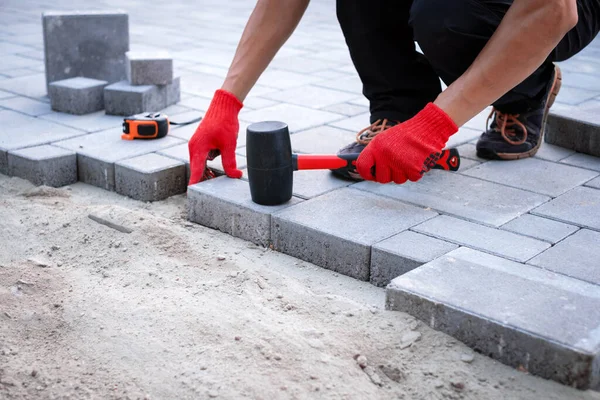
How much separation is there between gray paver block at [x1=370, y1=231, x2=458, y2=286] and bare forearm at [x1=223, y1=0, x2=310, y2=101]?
947 mm

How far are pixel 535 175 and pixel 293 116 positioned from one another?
1.44 metres

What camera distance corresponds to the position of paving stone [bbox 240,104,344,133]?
13.0ft

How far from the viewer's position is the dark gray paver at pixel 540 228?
2.54 m

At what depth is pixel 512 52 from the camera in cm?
239

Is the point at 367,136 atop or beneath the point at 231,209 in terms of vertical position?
atop

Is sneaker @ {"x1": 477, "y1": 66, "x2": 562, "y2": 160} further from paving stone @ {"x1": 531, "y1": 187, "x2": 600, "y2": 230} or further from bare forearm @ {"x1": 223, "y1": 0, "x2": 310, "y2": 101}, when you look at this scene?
bare forearm @ {"x1": 223, "y1": 0, "x2": 310, "y2": 101}

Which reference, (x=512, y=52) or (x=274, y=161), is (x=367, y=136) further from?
(x=512, y=52)

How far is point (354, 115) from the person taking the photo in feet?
13.6

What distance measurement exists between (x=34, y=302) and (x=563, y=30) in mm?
1844

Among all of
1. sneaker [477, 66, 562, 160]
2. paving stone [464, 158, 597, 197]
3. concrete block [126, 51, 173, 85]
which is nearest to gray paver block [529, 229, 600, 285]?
paving stone [464, 158, 597, 197]

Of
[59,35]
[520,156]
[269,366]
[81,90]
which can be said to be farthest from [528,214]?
[59,35]

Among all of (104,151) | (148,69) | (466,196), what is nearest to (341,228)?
(466,196)

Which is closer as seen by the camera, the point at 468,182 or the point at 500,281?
the point at 500,281

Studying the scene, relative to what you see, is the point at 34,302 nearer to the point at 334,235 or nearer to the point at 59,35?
the point at 334,235
